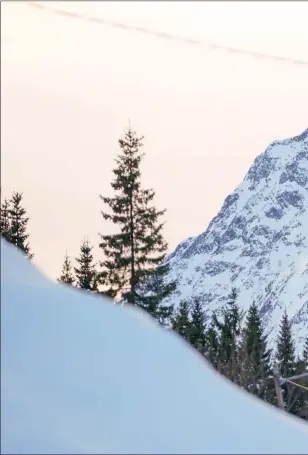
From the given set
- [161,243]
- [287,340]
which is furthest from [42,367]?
[287,340]

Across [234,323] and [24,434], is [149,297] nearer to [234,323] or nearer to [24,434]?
[234,323]

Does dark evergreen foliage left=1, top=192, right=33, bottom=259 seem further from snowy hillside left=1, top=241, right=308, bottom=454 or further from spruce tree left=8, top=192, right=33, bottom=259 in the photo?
snowy hillside left=1, top=241, right=308, bottom=454

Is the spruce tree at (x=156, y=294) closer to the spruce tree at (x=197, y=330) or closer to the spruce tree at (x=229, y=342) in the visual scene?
the spruce tree at (x=229, y=342)

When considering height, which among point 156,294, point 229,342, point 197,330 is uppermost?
point 197,330

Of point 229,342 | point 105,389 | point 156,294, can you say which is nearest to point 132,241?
point 156,294

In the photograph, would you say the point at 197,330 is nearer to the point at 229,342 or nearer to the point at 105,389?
the point at 229,342

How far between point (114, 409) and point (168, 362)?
74cm

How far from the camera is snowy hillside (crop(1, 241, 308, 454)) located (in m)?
6.64

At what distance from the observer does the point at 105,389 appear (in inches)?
277

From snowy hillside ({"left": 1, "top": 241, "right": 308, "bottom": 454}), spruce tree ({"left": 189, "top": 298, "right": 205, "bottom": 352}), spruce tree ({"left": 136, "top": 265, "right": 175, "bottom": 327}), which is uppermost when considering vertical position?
A: spruce tree ({"left": 189, "top": 298, "right": 205, "bottom": 352})

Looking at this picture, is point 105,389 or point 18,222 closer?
point 105,389

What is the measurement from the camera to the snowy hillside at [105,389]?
261 inches

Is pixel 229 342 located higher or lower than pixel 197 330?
lower

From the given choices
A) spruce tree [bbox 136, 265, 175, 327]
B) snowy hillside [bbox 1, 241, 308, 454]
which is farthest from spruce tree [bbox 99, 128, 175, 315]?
snowy hillside [bbox 1, 241, 308, 454]
